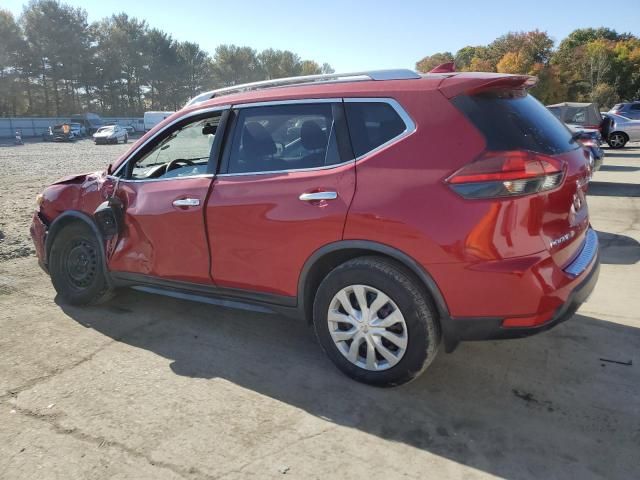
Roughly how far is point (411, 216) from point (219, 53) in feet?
307

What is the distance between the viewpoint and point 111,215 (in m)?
4.23

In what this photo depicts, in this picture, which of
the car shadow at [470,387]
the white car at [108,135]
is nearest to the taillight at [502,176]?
the car shadow at [470,387]

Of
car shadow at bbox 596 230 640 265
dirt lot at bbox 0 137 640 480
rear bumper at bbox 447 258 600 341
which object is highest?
rear bumper at bbox 447 258 600 341

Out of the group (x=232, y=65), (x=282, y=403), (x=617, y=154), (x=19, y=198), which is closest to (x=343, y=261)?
(x=282, y=403)

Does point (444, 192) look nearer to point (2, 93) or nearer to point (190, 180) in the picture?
point (190, 180)

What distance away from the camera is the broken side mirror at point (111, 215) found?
4.21 meters

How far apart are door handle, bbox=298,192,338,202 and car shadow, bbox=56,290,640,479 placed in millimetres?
1174

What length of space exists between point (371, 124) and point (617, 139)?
71.5ft

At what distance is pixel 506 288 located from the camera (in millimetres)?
2695

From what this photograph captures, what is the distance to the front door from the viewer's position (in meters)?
3.77

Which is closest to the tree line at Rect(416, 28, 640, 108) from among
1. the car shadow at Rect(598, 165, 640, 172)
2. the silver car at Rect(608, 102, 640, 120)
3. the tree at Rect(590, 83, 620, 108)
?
the tree at Rect(590, 83, 620, 108)

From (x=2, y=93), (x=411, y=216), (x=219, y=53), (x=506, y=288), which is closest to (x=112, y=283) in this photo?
(x=411, y=216)

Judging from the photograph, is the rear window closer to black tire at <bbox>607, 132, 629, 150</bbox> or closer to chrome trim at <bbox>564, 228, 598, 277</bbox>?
chrome trim at <bbox>564, 228, 598, 277</bbox>

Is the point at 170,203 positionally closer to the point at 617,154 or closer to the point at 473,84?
the point at 473,84
